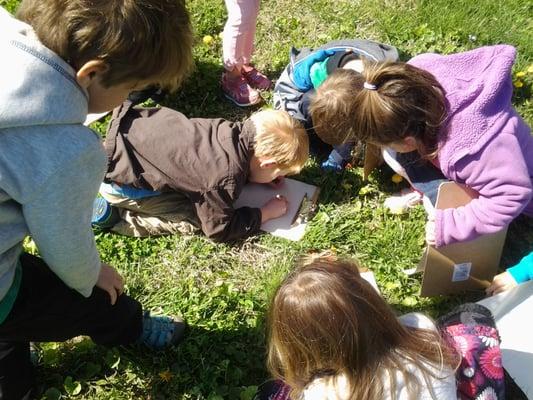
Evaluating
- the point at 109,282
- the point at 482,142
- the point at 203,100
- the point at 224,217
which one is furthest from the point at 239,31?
the point at 109,282

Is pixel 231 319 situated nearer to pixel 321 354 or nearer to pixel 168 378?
pixel 168 378

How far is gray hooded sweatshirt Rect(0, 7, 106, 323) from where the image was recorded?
4.06 ft

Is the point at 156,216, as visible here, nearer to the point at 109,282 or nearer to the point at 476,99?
the point at 109,282

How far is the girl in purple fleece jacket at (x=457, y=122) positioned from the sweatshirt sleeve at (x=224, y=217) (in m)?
0.64

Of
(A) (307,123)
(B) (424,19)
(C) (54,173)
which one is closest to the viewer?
(C) (54,173)

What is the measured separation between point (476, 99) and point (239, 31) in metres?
Answer: 1.38

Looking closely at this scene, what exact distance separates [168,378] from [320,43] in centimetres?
225

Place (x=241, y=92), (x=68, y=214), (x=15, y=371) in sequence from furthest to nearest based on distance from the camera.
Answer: (x=241, y=92) → (x=15, y=371) → (x=68, y=214)

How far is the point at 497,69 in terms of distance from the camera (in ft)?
7.14

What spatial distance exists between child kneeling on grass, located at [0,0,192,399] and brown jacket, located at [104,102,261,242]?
0.90m

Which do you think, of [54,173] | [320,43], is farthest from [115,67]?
[320,43]

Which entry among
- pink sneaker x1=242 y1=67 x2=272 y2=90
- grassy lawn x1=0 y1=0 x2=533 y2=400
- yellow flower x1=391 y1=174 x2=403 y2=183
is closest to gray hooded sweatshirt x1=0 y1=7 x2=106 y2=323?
grassy lawn x1=0 y1=0 x2=533 y2=400

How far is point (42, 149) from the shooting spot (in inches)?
50.5

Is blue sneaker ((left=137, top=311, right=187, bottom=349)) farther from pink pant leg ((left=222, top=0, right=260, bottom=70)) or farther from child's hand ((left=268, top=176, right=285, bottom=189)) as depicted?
pink pant leg ((left=222, top=0, right=260, bottom=70))
